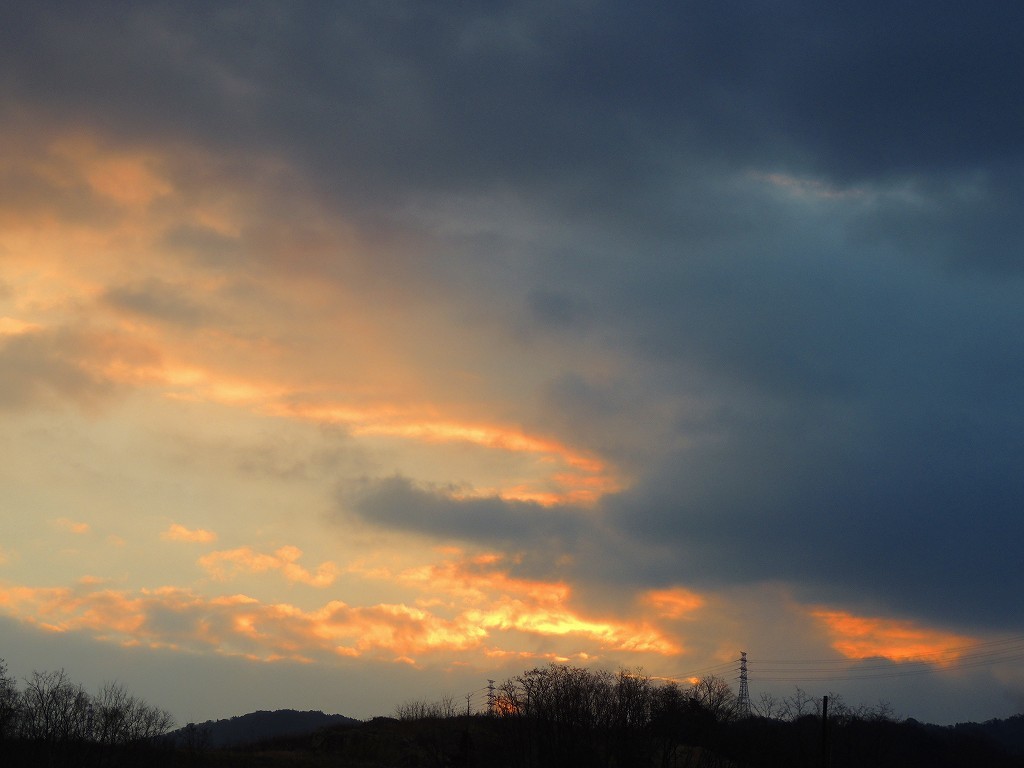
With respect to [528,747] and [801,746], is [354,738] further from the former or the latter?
[801,746]

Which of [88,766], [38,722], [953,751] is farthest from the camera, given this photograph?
[953,751]

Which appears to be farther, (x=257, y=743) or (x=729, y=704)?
(x=257, y=743)

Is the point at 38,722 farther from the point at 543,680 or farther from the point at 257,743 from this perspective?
the point at 543,680

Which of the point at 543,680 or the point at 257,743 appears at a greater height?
the point at 543,680

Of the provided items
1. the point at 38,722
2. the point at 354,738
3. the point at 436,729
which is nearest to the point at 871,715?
the point at 436,729

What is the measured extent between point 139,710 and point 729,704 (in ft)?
276

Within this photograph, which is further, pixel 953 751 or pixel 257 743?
pixel 953 751

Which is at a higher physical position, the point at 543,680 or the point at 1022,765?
the point at 543,680

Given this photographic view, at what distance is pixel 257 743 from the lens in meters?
168

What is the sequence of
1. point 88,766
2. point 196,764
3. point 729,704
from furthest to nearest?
point 729,704
point 196,764
point 88,766

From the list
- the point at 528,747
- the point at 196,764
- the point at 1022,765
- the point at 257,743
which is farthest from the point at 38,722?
the point at 1022,765

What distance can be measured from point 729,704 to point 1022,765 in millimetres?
51798

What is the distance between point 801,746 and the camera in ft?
424

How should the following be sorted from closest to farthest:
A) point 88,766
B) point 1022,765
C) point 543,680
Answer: point 88,766
point 543,680
point 1022,765
